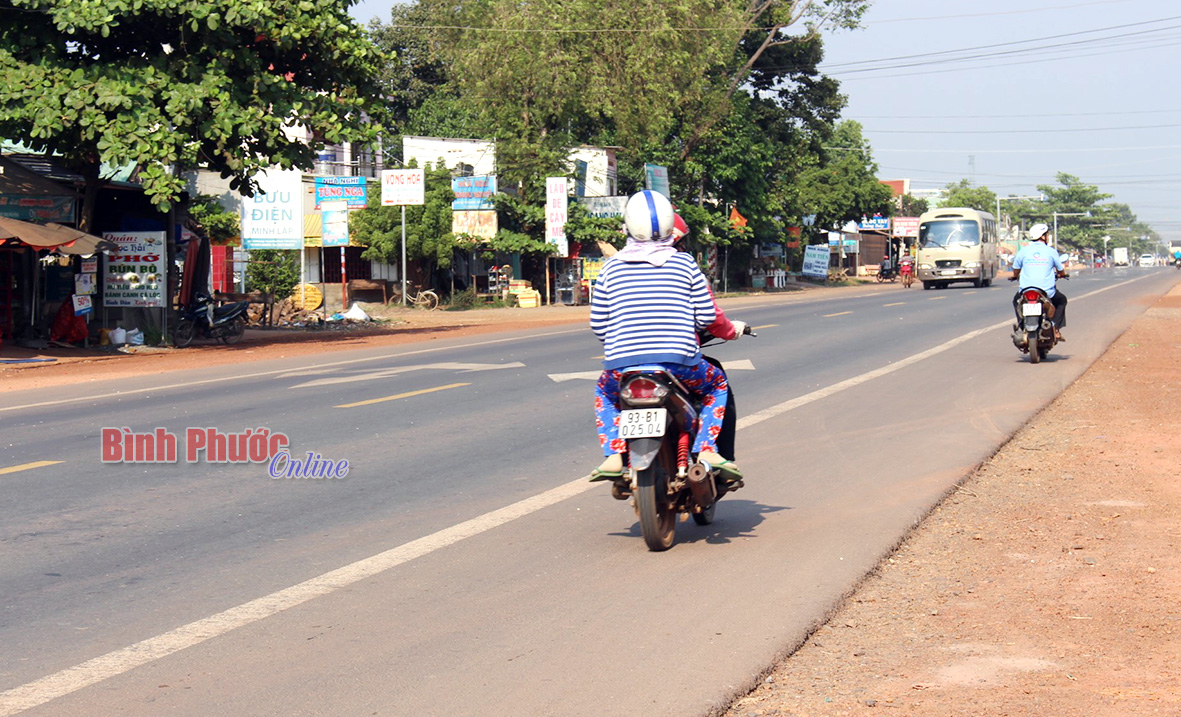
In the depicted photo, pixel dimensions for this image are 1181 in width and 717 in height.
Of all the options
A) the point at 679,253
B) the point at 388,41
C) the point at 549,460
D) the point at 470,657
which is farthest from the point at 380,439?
the point at 388,41

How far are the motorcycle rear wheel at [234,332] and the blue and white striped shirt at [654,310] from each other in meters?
19.6

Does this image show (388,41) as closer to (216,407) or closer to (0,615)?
(216,407)

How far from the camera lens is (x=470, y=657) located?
4.78 metres

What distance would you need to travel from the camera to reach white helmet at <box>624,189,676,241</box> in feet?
20.8

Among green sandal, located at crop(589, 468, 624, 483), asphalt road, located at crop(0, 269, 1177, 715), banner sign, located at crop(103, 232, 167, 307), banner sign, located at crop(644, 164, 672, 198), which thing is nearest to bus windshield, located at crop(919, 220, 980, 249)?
banner sign, located at crop(644, 164, 672, 198)

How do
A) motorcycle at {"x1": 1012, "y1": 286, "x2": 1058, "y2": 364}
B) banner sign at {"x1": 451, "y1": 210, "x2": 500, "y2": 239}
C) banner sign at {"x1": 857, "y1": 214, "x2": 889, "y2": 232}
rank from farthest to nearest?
1. banner sign at {"x1": 857, "y1": 214, "x2": 889, "y2": 232}
2. banner sign at {"x1": 451, "y1": 210, "x2": 500, "y2": 239}
3. motorcycle at {"x1": 1012, "y1": 286, "x2": 1058, "y2": 364}

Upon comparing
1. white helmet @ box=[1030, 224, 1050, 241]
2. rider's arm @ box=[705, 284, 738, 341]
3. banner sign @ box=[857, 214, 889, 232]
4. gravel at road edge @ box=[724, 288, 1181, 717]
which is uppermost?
banner sign @ box=[857, 214, 889, 232]

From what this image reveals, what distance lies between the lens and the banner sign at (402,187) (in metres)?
34.3

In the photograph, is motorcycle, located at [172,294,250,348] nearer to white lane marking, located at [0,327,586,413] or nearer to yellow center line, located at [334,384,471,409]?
white lane marking, located at [0,327,586,413]

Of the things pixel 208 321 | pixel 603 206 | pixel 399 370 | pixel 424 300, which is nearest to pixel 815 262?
pixel 603 206

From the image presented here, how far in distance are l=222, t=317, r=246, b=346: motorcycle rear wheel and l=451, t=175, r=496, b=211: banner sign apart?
14.8 metres

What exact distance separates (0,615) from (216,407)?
7.74m

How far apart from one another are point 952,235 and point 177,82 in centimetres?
3753

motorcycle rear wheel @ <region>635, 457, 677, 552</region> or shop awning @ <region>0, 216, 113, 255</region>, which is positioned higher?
shop awning @ <region>0, 216, 113, 255</region>
